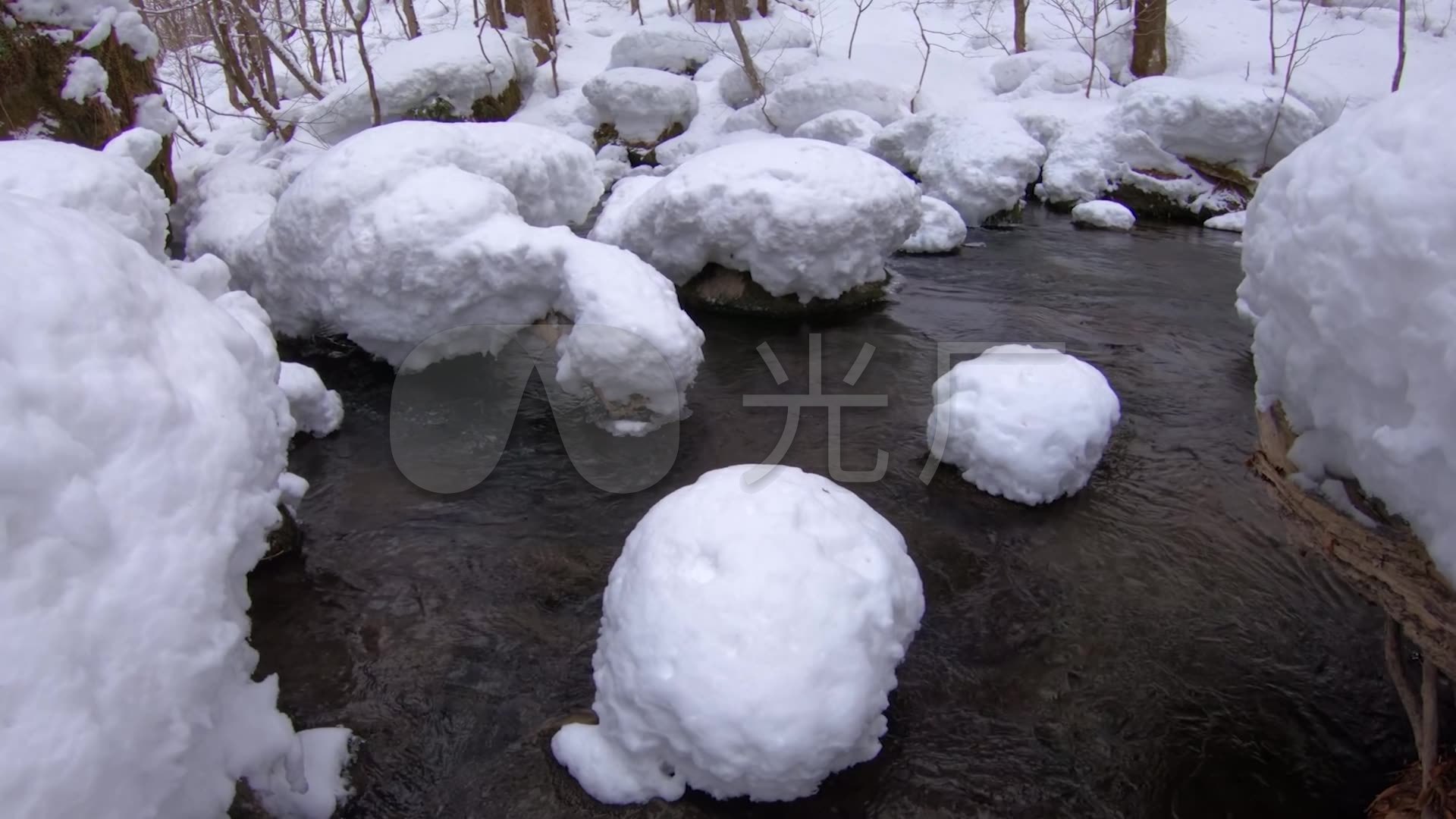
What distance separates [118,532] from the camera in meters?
1.75

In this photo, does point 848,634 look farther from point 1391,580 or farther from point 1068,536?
point 1068,536

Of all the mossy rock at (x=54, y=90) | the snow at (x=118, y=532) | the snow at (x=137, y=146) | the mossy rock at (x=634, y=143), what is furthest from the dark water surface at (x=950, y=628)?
the mossy rock at (x=634, y=143)

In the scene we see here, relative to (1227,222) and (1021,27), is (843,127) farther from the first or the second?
(1021,27)

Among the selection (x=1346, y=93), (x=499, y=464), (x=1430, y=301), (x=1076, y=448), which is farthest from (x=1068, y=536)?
(x=1346, y=93)

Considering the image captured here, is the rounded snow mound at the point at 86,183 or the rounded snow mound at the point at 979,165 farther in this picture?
the rounded snow mound at the point at 979,165

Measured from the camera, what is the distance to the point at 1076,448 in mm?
4109

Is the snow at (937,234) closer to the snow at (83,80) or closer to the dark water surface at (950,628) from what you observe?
the dark water surface at (950,628)

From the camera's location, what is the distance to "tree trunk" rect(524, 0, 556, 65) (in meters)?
14.4

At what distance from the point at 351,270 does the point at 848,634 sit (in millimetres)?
3780

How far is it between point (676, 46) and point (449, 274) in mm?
10964

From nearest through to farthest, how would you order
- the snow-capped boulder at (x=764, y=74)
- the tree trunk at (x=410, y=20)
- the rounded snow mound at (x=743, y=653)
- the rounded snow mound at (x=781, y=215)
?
the rounded snow mound at (x=743, y=653), the rounded snow mound at (x=781, y=215), the snow-capped boulder at (x=764, y=74), the tree trunk at (x=410, y=20)

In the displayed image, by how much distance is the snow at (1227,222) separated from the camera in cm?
912

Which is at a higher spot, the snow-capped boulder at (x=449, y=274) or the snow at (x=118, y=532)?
the snow at (x=118, y=532)

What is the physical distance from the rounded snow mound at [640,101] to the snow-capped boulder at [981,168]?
4.21 metres
